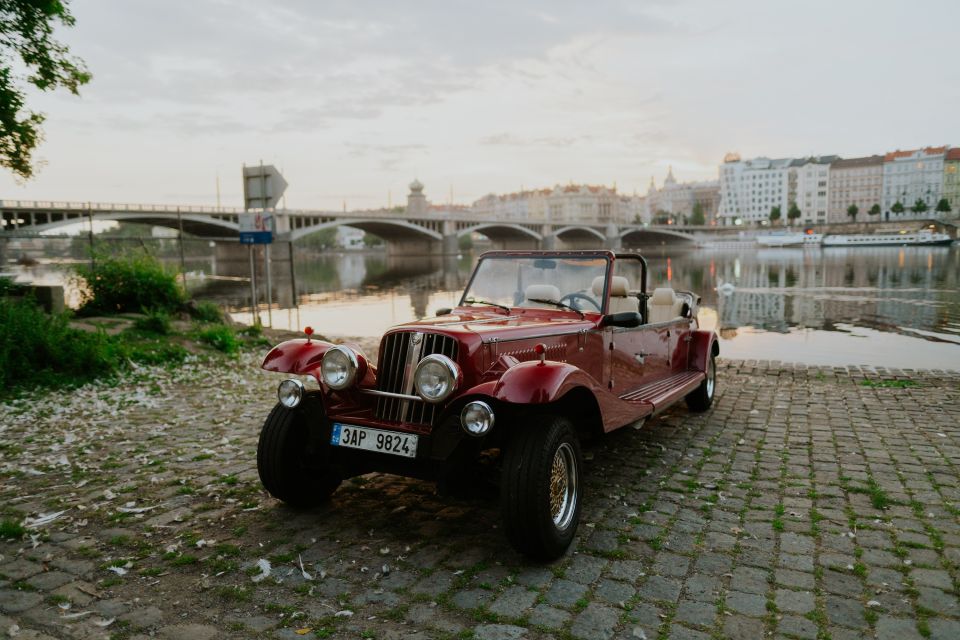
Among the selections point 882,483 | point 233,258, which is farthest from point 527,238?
point 882,483

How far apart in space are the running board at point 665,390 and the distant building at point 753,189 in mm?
165911

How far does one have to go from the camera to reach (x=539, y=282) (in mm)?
5617

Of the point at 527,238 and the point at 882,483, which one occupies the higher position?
the point at 527,238

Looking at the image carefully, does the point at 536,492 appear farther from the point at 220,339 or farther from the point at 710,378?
the point at 220,339

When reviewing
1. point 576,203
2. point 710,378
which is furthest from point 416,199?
point 710,378

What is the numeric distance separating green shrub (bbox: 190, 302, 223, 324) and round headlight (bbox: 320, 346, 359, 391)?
9551mm

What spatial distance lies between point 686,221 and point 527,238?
90087mm

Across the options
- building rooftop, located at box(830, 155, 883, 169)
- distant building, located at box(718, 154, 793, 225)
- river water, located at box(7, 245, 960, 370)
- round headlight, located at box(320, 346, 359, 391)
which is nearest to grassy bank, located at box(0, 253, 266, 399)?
river water, located at box(7, 245, 960, 370)

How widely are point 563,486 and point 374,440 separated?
3.85ft

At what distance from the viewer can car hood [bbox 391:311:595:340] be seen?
4207 millimetres

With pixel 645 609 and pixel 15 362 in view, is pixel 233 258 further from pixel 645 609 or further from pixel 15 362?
pixel 645 609

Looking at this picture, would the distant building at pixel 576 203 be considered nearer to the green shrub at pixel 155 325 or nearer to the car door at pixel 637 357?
the green shrub at pixel 155 325

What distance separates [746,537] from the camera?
3934mm

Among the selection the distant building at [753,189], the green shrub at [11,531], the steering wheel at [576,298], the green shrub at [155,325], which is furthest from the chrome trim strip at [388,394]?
the distant building at [753,189]
